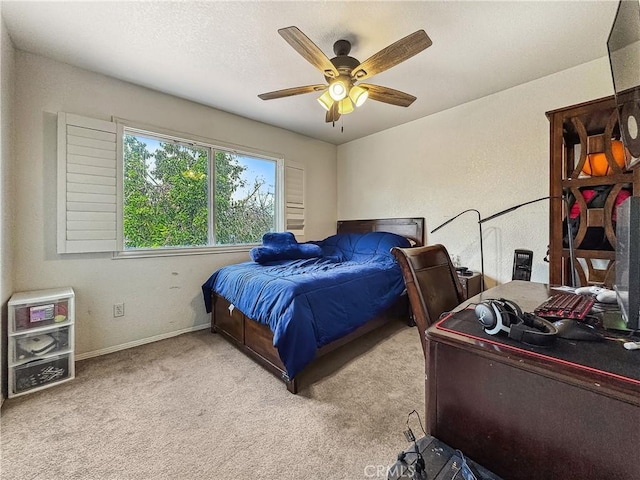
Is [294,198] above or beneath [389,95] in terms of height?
beneath

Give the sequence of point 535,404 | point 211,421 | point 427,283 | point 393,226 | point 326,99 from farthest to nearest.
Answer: point 393,226 → point 326,99 → point 211,421 → point 427,283 → point 535,404

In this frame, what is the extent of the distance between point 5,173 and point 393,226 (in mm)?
3714

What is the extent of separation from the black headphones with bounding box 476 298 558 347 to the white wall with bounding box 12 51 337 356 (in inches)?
113

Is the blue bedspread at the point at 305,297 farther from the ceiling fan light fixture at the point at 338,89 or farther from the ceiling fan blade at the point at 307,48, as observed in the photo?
the ceiling fan blade at the point at 307,48

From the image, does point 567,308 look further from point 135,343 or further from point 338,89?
point 135,343

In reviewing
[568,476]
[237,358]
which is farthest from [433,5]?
[237,358]

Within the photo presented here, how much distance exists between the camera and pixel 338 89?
189cm

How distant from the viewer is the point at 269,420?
156 centimetres

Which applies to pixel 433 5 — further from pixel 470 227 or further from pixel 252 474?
pixel 252 474

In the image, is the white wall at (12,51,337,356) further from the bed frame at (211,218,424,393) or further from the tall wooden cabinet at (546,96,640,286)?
the tall wooden cabinet at (546,96,640,286)

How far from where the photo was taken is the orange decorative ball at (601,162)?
176 cm

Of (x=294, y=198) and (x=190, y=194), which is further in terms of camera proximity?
(x=294, y=198)

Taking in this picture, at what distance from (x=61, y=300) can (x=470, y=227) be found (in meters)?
3.83

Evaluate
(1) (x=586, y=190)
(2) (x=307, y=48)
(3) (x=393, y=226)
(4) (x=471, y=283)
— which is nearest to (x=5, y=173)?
(2) (x=307, y=48)
